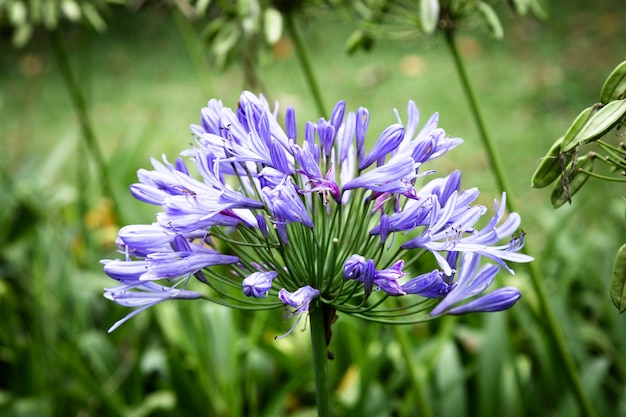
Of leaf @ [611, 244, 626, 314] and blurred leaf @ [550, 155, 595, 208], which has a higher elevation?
blurred leaf @ [550, 155, 595, 208]

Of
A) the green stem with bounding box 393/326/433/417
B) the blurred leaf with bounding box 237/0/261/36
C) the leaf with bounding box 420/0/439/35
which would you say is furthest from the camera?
the blurred leaf with bounding box 237/0/261/36

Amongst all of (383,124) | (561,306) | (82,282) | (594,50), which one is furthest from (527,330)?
(594,50)

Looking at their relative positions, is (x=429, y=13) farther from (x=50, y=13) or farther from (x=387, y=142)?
(x=50, y=13)

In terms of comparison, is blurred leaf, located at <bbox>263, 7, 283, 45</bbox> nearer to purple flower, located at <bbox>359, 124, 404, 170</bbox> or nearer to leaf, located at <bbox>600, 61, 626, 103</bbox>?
purple flower, located at <bbox>359, 124, 404, 170</bbox>

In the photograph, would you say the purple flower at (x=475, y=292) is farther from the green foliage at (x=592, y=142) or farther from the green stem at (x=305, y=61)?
the green stem at (x=305, y=61)

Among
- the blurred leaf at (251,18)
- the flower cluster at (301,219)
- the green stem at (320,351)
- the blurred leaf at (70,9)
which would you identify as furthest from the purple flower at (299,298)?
the blurred leaf at (70,9)

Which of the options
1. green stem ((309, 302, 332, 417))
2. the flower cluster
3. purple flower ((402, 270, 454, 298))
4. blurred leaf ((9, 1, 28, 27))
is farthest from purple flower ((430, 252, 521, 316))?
blurred leaf ((9, 1, 28, 27))

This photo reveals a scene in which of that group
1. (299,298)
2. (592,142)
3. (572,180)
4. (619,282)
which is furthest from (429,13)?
(299,298)

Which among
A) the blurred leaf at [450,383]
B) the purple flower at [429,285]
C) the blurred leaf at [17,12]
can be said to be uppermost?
the blurred leaf at [17,12]
